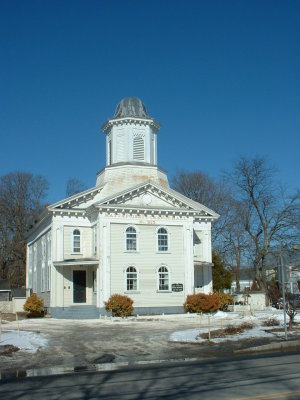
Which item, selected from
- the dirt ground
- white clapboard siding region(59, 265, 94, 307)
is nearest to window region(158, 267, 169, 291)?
white clapboard siding region(59, 265, 94, 307)

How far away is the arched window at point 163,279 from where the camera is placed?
36219mm

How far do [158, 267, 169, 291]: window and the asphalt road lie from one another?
71.7 feet

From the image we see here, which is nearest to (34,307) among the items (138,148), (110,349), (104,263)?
(104,263)

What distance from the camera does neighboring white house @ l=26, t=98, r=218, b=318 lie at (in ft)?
115

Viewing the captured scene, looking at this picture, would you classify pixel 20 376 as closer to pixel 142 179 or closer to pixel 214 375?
pixel 214 375

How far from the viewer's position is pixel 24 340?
66.3ft

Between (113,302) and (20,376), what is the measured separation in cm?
2004

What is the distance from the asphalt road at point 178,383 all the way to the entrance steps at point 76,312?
2076 cm

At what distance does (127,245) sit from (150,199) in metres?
3.78

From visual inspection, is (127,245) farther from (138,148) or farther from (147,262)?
(138,148)

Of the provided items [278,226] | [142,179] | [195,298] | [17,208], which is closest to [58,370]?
[195,298]

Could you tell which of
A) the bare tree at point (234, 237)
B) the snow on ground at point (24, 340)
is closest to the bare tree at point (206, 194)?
the bare tree at point (234, 237)

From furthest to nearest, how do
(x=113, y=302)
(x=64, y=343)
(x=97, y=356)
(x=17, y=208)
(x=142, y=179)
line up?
(x=17, y=208) → (x=142, y=179) → (x=113, y=302) → (x=64, y=343) → (x=97, y=356)

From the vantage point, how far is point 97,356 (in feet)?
55.6
